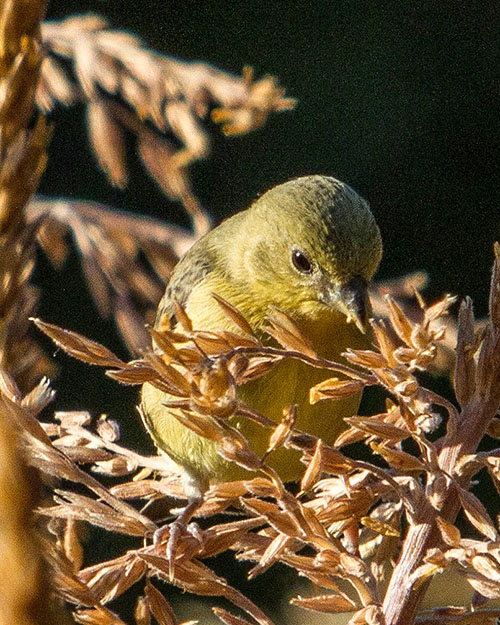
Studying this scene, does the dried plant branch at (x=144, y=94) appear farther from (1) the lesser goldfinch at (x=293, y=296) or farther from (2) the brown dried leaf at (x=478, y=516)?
(2) the brown dried leaf at (x=478, y=516)

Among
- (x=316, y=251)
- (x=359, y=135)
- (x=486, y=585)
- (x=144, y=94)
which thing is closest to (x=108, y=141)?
(x=144, y=94)

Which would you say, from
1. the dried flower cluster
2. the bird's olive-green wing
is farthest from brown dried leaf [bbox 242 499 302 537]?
the bird's olive-green wing

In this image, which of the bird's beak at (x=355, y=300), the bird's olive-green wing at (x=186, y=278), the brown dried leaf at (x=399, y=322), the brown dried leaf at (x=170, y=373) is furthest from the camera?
the bird's olive-green wing at (x=186, y=278)

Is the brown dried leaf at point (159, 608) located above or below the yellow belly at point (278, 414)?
above

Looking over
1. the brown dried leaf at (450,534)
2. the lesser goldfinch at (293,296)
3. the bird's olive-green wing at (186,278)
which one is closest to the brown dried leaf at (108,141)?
the lesser goldfinch at (293,296)

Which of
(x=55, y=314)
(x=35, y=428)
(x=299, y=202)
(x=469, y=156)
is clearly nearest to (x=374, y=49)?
(x=469, y=156)

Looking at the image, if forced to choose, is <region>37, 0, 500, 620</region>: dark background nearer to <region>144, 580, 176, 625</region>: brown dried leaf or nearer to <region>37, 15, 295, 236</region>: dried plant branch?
<region>37, 15, 295, 236</region>: dried plant branch
